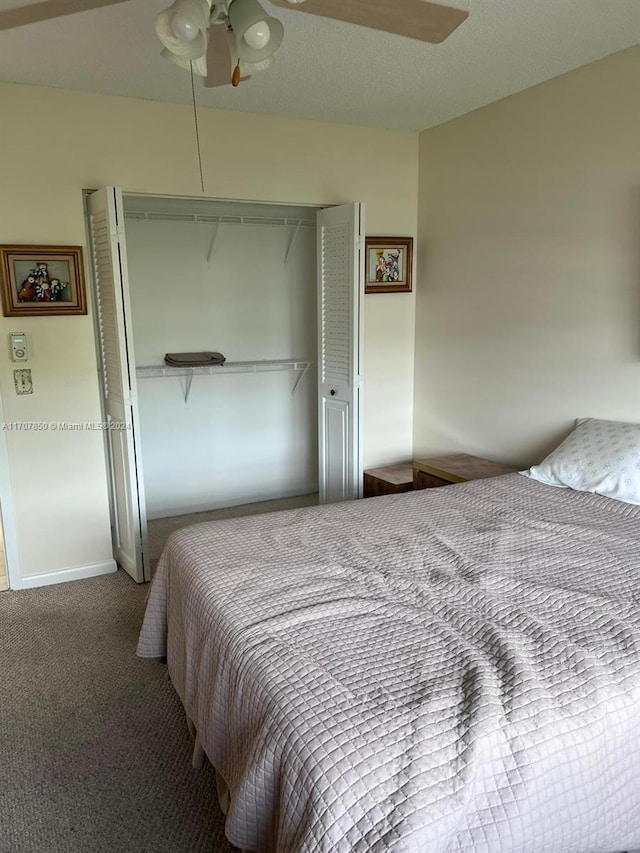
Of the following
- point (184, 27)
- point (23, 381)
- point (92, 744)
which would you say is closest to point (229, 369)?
point (23, 381)

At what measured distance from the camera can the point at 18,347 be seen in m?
3.13

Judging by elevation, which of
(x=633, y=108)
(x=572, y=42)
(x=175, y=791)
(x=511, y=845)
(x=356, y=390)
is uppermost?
(x=572, y=42)

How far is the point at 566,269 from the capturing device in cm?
313

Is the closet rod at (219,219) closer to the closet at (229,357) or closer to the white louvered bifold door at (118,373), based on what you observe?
the closet at (229,357)

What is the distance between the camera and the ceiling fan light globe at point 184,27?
5.01 feet

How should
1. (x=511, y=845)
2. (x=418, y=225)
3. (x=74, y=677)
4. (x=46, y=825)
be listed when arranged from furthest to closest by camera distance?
(x=418, y=225), (x=74, y=677), (x=46, y=825), (x=511, y=845)

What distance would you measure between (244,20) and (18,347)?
2.13 m

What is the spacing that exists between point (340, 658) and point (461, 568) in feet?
2.15

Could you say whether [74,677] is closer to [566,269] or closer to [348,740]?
[348,740]

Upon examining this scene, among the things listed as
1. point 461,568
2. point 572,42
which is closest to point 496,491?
point 461,568

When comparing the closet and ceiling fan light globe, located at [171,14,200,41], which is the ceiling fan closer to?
ceiling fan light globe, located at [171,14,200,41]

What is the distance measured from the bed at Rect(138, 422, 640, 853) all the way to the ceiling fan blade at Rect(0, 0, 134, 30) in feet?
5.41

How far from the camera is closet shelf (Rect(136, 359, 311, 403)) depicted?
13.6ft

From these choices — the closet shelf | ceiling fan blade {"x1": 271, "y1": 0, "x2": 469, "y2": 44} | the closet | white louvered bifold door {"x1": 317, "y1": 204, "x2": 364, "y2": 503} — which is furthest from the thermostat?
ceiling fan blade {"x1": 271, "y1": 0, "x2": 469, "y2": 44}
